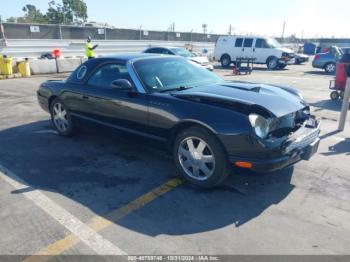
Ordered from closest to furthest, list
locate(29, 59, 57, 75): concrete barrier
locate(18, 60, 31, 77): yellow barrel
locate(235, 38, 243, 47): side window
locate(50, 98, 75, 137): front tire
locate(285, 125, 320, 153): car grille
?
locate(285, 125, 320, 153): car grille < locate(50, 98, 75, 137): front tire < locate(18, 60, 31, 77): yellow barrel < locate(29, 59, 57, 75): concrete barrier < locate(235, 38, 243, 47): side window

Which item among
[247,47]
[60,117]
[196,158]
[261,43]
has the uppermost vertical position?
[261,43]

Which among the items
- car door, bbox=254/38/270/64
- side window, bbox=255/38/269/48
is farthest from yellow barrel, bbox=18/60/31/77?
side window, bbox=255/38/269/48

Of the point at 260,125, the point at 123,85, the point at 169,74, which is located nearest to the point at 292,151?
the point at 260,125

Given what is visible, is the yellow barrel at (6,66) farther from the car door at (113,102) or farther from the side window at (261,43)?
the side window at (261,43)

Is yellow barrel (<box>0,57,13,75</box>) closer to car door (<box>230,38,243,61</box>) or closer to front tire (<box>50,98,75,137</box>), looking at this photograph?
front tire (<box>50,98,75,137</box>)

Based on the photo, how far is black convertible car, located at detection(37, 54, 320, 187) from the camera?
3.40 metres

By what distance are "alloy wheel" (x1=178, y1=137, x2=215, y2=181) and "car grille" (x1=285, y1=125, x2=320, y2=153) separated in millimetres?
856

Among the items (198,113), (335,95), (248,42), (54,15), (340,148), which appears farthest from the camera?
(54,15)

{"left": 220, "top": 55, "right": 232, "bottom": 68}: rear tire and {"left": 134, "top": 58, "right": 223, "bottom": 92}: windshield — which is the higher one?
{"left": 134, "top": 58, "right": 223, "bottom": 92}: windshield

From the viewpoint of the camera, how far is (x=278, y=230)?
3006 mm

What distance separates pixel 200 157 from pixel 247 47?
61.4 ft

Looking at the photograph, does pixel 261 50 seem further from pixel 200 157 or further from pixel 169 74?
pixel 200 157

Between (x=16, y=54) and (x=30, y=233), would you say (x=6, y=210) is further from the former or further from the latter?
(x=16, y=54)

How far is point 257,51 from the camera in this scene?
20672 millimetres
